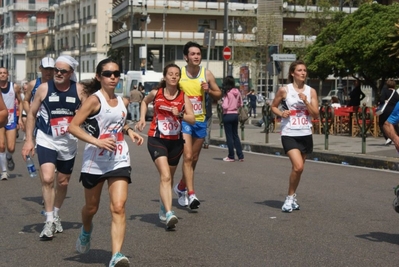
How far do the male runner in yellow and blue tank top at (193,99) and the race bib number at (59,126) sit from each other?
2.03 metres

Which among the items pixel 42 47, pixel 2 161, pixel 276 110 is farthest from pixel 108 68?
pixel 42 47

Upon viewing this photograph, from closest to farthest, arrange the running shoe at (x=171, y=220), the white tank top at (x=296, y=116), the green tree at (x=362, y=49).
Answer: the running shoe at (x=171, y=220) < the white tank top at (x=296, y=116) < the green tree at (x=362, y=49)

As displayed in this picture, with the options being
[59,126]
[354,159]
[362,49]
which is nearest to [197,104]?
[59,126]

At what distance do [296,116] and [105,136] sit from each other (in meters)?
4.31

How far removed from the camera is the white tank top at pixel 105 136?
25.4 feet

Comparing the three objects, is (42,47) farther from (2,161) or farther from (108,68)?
(108,68)

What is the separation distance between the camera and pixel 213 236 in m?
9.52

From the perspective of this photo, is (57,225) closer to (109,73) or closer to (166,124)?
(166,124)

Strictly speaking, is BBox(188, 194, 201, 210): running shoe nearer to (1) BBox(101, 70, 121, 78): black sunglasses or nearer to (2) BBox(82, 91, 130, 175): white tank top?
(2) BBox(82, 91, 130, 175): white tank top

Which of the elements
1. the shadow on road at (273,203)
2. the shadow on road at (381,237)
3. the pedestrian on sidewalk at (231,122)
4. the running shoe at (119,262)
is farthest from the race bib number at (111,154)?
the pedestrian on sidewalk at (231,122)

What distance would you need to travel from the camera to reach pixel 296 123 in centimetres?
1159

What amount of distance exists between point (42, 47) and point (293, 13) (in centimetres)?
4821

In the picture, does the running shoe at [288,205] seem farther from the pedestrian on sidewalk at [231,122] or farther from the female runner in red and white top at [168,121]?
the pedestrian on sidewalk at [231,122]

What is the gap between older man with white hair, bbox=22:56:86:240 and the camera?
9609mm
